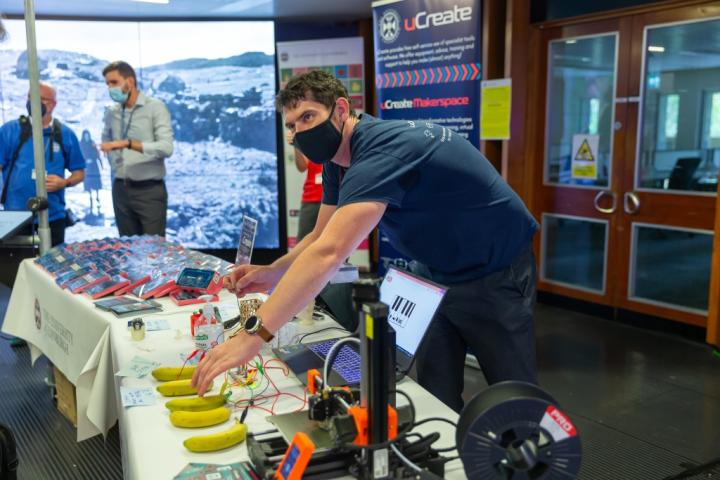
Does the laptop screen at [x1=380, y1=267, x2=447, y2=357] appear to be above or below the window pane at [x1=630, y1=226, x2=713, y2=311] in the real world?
above

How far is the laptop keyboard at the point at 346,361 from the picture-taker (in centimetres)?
164

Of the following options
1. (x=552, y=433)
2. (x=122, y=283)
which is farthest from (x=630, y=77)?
(x=552, y=433)

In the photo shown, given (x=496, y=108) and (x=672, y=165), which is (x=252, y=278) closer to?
(x=496, y=108)

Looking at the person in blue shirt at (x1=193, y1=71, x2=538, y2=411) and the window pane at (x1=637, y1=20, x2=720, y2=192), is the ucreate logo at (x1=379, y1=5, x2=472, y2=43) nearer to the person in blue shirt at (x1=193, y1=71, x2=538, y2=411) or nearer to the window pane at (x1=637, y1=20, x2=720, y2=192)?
the window pane at (x1=637, y1=20, x2=720, y2=192)

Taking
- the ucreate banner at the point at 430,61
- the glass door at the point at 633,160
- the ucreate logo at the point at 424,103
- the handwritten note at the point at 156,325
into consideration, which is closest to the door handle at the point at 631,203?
the glass door at the point at 633,160

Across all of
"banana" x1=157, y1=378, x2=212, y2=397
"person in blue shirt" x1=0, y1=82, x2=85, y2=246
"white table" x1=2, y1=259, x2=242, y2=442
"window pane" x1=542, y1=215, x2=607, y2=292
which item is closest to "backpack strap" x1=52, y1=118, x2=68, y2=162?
"person in blue shirt" x1=0, y1=82, x2=85, y2=246

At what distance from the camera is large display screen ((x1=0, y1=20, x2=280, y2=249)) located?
6.16 m

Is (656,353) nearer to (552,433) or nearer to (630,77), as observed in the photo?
(630,77)

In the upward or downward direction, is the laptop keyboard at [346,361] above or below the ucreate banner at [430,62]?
below

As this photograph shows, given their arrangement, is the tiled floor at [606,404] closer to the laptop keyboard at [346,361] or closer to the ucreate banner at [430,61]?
the laptop keyboard at [346,361]

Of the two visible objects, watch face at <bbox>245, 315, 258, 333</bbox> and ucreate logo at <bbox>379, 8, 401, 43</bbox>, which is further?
ucreate logo at <bbox>379, 8, 401, 43</bbox>

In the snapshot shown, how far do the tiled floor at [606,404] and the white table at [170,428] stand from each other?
3.23 ft

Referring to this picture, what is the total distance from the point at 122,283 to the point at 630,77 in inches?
134

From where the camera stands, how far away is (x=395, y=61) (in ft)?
13.2
